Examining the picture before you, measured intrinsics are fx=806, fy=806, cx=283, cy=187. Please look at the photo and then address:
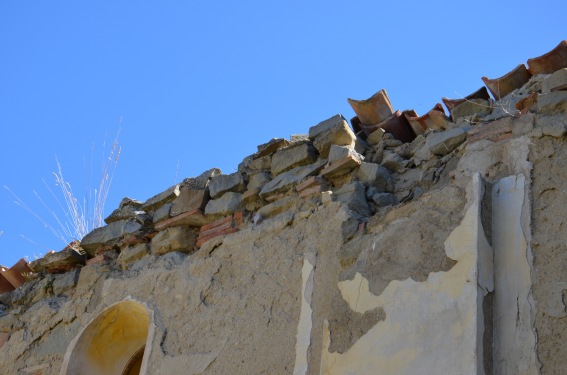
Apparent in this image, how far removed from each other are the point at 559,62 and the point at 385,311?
142 centimetres

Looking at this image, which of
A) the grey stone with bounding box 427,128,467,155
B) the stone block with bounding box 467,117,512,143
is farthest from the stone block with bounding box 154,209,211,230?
the stone block with bounding box 467,117,512,143

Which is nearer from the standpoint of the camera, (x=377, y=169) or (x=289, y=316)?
(x=289, y=316)

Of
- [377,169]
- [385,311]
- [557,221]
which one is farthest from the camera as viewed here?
[377,169]

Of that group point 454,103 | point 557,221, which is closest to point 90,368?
point 454,103

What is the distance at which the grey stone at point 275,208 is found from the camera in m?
4.16

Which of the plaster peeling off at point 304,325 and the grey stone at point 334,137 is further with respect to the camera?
the grey stone at point 334,137

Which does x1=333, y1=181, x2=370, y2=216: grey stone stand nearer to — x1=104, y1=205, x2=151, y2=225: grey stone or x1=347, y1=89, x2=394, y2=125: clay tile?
x1=347, y1=89, x2=394, y2=125: clay tile

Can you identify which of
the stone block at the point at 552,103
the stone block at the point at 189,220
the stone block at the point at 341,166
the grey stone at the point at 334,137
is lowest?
the stone block at the point at 552,103

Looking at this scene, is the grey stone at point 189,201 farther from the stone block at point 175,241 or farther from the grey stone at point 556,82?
the grey stone at point 556,82

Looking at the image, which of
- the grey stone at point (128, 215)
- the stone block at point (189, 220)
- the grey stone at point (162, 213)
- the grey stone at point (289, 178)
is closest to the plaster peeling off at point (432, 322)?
the grey stone at point (289, 178)

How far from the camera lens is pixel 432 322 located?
301 centimetres

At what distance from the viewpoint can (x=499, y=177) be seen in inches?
130

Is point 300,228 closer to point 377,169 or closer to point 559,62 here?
point 377,169

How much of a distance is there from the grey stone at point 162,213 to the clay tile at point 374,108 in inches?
51.1
